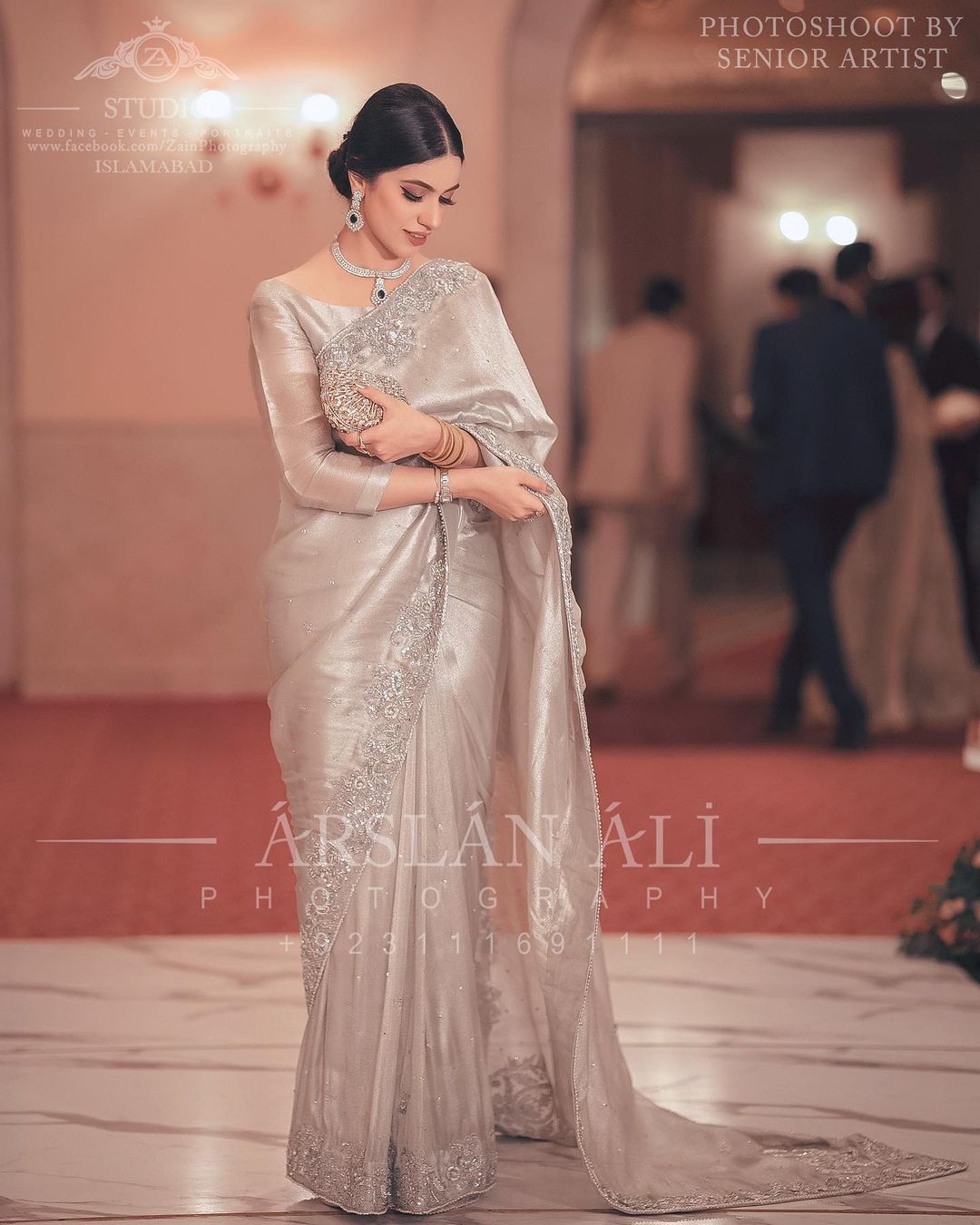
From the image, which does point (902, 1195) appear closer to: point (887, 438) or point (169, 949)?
point (169, 949)

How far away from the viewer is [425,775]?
7.62 feet

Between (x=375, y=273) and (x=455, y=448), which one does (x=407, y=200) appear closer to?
(x=375, y=273)

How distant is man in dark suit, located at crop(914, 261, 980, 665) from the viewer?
21.1 feet

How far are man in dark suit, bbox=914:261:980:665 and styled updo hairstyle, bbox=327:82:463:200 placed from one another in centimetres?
461

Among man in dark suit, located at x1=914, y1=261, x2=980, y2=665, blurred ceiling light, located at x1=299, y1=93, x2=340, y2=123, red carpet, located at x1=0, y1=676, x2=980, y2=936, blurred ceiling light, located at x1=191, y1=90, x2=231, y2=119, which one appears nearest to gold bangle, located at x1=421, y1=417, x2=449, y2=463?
red carpet, located at x1=0, y1=676, x2=980, y2=936

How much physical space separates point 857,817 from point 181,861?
216 cm

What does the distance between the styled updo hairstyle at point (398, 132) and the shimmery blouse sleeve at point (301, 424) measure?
262mm

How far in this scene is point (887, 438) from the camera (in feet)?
19.4

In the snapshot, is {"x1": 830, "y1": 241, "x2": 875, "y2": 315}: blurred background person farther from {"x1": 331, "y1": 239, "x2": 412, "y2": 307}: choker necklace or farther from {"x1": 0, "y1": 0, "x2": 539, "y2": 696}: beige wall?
{"x1": 331, "y1": 239, "x2": 412, "y2": 307}: choker necklace

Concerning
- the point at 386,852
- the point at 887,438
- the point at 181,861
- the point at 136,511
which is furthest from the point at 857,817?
the point at 136,511

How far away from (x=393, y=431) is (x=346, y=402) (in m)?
0.08

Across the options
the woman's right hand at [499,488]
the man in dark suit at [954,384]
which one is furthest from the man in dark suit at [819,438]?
the woman's right hand at [499,488]

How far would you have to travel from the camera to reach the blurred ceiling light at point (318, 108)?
592cm

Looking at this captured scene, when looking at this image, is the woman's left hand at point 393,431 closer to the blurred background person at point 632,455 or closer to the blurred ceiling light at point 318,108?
the blurred ceiling light at point 318,108
